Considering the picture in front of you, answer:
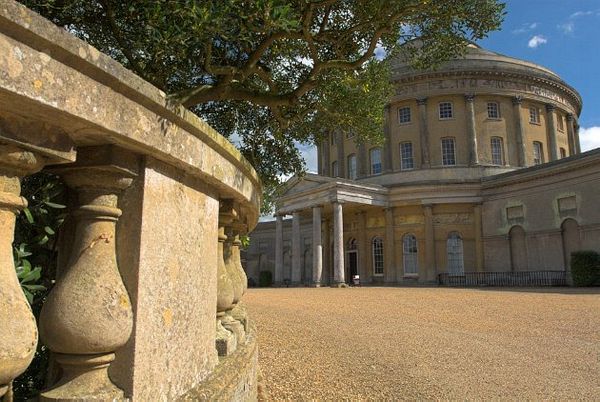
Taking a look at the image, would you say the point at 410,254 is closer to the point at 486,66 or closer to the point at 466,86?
the point at 466,86

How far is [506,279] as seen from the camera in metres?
29.2

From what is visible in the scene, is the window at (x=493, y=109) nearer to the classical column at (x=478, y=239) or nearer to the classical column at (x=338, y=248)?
the classical column at (x=478, y=239)

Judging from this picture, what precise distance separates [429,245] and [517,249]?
213 inches

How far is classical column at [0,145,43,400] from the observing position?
126cm

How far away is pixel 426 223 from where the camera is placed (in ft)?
107

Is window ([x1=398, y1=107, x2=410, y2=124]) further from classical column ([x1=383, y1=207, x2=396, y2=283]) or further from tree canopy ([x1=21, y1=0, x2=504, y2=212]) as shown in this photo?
tree canopy ([x1=21, y1=0, x2=504, y2=212])

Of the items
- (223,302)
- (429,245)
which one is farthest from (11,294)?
(429,245)

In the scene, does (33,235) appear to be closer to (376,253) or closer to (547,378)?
(547,378)

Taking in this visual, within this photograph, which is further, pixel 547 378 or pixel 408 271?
pixel 408 271

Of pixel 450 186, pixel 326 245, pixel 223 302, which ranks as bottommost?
pixel 223 302

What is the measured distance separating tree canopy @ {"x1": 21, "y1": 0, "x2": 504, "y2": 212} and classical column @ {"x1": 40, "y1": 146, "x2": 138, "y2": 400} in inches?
53.1

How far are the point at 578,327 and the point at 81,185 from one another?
425 inches

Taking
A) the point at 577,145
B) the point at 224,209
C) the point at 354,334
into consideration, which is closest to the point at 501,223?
the point at 577,145

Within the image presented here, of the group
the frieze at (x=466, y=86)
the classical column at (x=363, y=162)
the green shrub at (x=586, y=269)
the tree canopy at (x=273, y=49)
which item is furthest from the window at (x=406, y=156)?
the tree canopy at (x=273, y=49)
